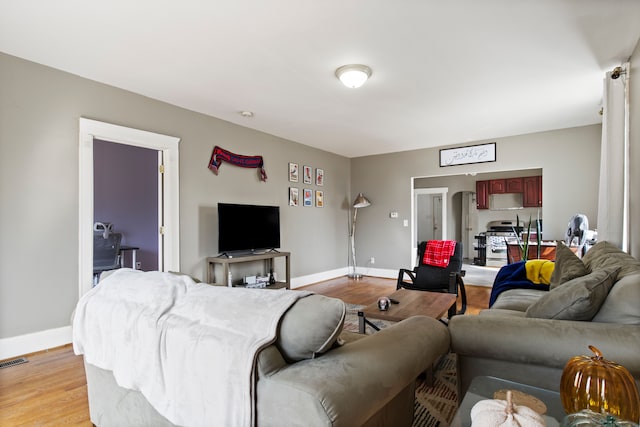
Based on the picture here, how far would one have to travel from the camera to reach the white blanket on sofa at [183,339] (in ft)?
3.33

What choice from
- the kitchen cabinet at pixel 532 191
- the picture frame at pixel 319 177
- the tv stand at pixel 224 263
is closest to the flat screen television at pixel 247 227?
the tv stand at pixel 224 263

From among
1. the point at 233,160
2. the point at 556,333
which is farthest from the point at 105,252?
the point at 556,333

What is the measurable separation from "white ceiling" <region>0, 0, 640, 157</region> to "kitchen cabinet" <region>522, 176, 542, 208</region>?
4.07m

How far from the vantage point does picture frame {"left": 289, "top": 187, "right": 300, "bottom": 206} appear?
572cm

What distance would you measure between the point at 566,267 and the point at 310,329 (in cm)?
224

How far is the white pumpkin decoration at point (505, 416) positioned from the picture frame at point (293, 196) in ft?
16.3

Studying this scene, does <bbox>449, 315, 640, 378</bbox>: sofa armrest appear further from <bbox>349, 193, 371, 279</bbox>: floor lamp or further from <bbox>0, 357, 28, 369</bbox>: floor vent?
<bbox>349, 193, 371, 279</bbox>: floor lamp

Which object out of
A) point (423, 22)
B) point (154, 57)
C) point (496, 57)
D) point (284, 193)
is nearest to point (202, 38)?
point (154, 57)

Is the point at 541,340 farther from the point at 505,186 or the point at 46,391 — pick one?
the point at 505,186

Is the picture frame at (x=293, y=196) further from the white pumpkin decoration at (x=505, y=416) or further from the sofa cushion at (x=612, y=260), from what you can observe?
the white pumpkin decoration at (x=505, y=416)

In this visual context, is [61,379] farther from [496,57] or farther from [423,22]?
[496,57]

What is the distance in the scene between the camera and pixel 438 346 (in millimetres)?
1389

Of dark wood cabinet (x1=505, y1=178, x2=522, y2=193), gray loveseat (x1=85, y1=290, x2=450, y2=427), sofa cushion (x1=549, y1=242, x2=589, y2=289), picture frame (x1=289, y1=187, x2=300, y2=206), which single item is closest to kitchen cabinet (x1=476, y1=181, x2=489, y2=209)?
dark wood cabinet (x1=505, y1=178, x2=522, y2=193)

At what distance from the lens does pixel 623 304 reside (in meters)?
1.52
